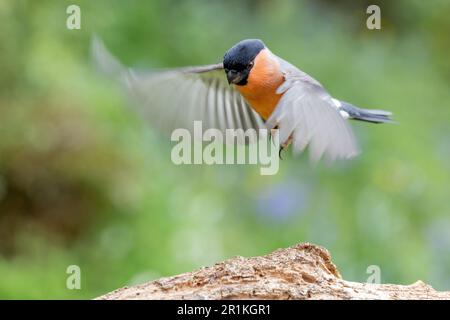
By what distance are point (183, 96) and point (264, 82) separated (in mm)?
275

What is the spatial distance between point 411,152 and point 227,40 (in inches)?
31.3

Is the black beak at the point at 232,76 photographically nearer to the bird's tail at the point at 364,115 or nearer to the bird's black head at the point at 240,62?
the bird's black head at the point at 240,62

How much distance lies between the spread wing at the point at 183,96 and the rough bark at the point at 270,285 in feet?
2.05

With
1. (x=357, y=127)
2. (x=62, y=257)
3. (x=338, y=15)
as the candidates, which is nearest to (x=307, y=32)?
(x=338, y=15)

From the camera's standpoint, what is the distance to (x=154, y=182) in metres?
2.61

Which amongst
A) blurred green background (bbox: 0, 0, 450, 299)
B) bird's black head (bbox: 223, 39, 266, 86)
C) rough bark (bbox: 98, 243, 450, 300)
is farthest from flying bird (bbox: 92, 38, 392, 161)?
blurred green background (bbox: 0, 0, 450, 299)

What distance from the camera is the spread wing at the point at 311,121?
1326mm

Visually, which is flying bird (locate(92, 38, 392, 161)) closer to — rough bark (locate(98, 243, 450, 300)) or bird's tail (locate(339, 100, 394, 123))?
bird's tail (locate(339, 100, 394, 123))

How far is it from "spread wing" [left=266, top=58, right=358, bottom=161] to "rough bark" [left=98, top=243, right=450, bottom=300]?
0.18 metres

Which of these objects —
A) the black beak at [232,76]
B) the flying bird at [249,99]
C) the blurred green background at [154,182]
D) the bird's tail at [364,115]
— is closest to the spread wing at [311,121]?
the flying bird at [249,99]

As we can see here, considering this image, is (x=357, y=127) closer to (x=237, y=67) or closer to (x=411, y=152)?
(x=411, y=152)

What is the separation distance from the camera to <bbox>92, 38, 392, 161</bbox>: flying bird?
4.62 feet

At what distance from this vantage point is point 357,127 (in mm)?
2764

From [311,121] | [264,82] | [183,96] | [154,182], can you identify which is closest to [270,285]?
[311,121]
